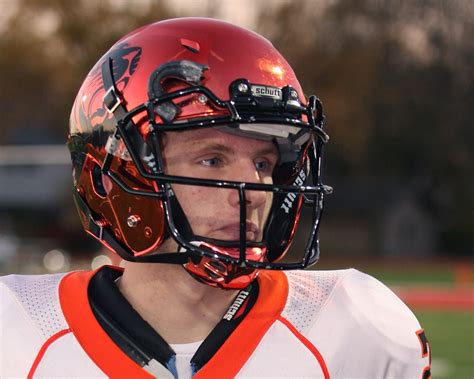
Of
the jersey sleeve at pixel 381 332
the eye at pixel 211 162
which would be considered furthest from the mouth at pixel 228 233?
the jersey sleeve at pixel 381 332

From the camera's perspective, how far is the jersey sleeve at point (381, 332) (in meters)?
2.01

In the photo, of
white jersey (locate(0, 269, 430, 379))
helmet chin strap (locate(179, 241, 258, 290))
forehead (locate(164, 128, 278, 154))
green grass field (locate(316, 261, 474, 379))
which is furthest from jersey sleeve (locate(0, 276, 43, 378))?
green grass field (locate(316, 261, 474, 379))

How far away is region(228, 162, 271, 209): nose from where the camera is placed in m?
2.00

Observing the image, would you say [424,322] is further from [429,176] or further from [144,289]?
[429,176]

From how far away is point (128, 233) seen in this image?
211 cm

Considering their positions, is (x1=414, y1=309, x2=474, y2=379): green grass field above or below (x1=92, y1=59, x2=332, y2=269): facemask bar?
below

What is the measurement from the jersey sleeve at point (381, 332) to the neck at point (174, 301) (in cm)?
26

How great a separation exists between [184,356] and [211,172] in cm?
38

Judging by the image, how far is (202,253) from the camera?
1945 millimetres

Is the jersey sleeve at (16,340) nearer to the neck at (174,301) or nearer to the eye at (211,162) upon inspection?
the neck at (174,301)

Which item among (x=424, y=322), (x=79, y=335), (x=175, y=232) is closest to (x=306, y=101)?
(x=175, y=232)

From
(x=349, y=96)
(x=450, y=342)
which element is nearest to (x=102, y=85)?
(x=450, y=342)

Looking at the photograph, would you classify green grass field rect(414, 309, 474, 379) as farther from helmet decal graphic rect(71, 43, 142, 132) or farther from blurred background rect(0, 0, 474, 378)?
blurred background rect(0, 0, 474, 378)

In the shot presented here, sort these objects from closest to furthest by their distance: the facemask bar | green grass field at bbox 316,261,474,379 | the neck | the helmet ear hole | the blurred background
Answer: the facemask bar → the neck → the helmet ear hole → green grass field at bbox 316,261,474,379 → the blurred background
